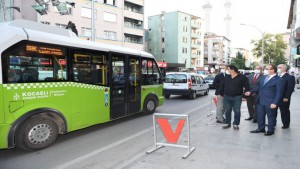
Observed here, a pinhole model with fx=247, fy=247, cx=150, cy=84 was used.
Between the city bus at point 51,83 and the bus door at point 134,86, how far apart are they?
0.27 meters

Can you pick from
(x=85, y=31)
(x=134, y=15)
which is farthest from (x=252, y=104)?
(x=134, y=15)

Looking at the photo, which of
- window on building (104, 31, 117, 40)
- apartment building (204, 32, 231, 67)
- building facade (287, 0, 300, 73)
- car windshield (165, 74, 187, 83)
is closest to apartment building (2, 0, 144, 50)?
window on building (104, 31, 117, 40)

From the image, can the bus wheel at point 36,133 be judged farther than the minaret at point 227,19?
No

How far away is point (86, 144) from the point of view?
19.6 ft

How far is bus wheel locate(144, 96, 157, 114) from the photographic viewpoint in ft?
31.6

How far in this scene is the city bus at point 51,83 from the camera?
196 inches

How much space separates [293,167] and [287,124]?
3464mm

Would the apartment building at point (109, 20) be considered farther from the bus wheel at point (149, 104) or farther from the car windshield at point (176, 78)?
the bus wheel at point (149, 104)

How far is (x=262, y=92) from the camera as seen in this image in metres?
6.49

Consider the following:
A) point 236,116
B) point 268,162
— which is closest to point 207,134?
point 236,116

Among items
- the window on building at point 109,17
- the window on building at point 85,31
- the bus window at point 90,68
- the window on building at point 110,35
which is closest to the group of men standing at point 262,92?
the bus window at point 90,68

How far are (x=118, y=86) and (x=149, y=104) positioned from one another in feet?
7.51

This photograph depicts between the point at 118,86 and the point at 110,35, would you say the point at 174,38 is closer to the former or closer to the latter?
the point at 110,35

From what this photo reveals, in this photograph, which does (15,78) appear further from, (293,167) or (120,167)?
(293,167)
